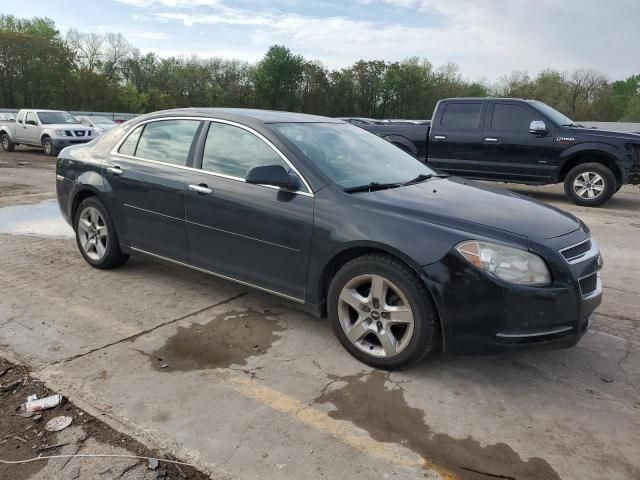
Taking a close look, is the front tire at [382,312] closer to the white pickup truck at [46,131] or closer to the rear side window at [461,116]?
the rear side window at [461,116]

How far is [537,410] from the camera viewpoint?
3.03 metres

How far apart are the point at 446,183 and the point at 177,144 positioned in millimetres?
2221

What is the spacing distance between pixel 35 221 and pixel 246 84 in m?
67.0

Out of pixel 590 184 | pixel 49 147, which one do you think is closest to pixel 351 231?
pixel 590 184

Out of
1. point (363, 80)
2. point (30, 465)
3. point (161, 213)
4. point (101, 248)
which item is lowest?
point (30, 465)

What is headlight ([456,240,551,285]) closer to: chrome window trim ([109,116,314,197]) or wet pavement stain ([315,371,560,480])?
wet pavement stain ([315,371,560,480])

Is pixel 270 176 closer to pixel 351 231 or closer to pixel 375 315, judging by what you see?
pixel 351 231

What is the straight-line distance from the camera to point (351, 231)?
3.36 meters

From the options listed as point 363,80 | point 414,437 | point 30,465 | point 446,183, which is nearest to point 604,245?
point 446,183

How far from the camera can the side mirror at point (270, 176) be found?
3.56 meters

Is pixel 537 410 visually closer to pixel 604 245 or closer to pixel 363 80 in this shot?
pixel 604 245

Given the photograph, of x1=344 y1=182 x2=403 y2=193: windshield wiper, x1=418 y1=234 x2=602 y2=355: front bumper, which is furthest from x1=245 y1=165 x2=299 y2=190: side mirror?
x1=418 y1=234 x2=602 y2=355: front bumper

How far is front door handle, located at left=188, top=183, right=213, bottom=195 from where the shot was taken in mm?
4057

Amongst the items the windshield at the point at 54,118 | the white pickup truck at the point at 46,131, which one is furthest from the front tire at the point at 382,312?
the windshield at the point at 54,118
